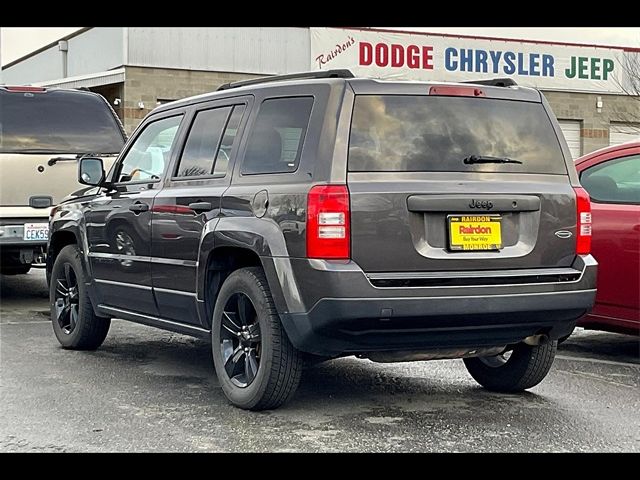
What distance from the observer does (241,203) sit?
515cm

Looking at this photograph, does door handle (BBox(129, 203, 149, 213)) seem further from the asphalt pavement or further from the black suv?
the asphalt pavement

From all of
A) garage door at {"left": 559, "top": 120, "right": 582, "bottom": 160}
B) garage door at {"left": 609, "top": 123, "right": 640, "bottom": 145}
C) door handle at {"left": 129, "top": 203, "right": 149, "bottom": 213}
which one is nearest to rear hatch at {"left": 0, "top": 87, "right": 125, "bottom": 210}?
door handle at {"left": 129, "top": 203, "right": 149, "bottom": 213}

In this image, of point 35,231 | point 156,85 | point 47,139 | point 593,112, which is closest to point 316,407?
point 35,231

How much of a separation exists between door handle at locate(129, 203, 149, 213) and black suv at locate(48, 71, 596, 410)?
31cm

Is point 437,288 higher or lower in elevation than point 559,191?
lower

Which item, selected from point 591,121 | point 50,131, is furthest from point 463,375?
point 591,121

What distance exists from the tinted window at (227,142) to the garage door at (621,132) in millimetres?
27758

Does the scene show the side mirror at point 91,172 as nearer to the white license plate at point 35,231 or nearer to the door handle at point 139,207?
the door handle at point 139,207

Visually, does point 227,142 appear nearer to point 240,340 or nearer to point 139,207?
point 139,207

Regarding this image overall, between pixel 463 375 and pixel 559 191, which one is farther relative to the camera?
pixel 463 375

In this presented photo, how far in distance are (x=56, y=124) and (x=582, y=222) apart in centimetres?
634
